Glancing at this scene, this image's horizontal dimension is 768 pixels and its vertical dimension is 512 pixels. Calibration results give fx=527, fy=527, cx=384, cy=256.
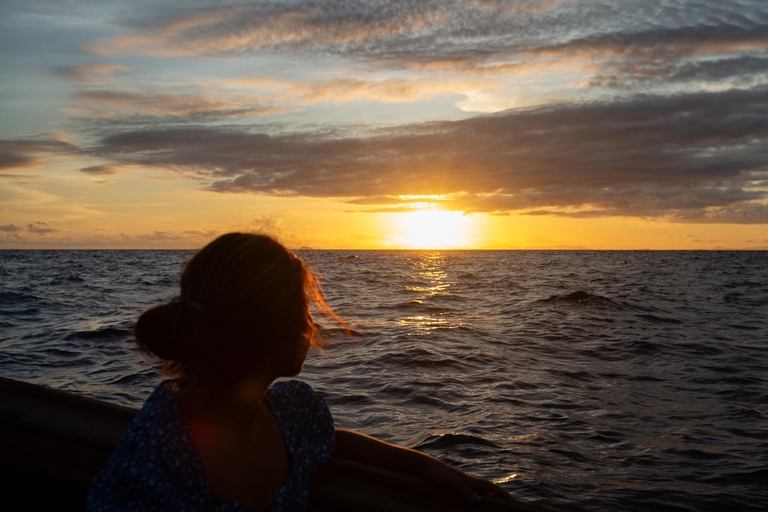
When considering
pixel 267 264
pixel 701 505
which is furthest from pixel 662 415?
pixel 267 264

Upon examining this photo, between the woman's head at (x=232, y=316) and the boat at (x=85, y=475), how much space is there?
0.80 meters

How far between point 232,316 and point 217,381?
0.20 m

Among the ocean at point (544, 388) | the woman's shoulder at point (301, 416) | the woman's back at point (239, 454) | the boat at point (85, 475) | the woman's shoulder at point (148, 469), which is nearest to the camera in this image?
the woman's shoulder at point (148, 469)

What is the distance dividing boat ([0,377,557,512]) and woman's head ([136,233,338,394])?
801 mm

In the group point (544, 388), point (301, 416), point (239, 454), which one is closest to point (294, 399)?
A: point (301, 416)

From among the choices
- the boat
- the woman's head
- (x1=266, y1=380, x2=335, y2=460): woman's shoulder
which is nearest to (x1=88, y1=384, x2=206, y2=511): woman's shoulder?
the woman's head

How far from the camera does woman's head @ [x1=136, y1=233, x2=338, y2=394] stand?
1325 millimetres

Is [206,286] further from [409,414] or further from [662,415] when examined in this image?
[662,415]

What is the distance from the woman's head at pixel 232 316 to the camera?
4.35ft

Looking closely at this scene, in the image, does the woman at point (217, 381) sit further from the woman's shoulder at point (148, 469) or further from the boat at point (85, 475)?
the boat at point (85, 475)

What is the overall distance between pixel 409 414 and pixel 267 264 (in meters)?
5.61

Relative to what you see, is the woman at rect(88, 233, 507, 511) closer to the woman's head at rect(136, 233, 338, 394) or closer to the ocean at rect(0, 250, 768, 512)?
the woman's head at rect(136, 233, 338, 394)

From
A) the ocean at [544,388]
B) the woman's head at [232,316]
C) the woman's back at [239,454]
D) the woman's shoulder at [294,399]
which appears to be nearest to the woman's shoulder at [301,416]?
the woman's shoulder at [294,399]

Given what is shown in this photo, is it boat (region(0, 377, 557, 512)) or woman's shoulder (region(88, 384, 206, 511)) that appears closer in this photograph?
woman's shoulder (region(88, 384, 206, 511))
